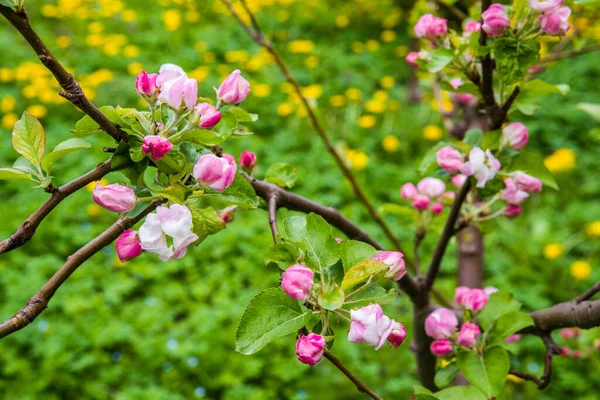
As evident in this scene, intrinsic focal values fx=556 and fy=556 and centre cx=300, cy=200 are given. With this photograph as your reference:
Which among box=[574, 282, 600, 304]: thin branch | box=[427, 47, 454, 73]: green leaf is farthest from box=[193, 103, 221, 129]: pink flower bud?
box=[574, 282, 600, 304]: thin branch

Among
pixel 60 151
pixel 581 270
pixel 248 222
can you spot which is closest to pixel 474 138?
pixel 60 151

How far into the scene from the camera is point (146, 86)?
479 millimetres

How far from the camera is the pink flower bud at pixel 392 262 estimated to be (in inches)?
19.1

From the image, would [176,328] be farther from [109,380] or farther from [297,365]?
[297,365]

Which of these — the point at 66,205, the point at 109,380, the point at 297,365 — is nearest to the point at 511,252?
the point at 297,365

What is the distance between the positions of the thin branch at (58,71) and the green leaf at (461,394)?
0.42m

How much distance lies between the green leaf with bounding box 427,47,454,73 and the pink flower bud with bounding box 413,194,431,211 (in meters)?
0.27

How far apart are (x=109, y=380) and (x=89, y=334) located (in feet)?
0.63

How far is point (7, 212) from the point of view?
2.36 metres

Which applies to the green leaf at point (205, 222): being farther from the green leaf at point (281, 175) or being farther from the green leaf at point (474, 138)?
the green leaf at point (474, 138)

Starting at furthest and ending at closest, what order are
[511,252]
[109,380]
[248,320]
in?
[511,252] < [109,380] < [248,320]

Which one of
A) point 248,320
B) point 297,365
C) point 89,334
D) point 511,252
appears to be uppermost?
point 248,320

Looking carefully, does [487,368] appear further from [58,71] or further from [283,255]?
[58,71]

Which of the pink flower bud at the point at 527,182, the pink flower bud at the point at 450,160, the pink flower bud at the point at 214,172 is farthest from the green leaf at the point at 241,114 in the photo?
the pink flower bud at the point at 527,182
